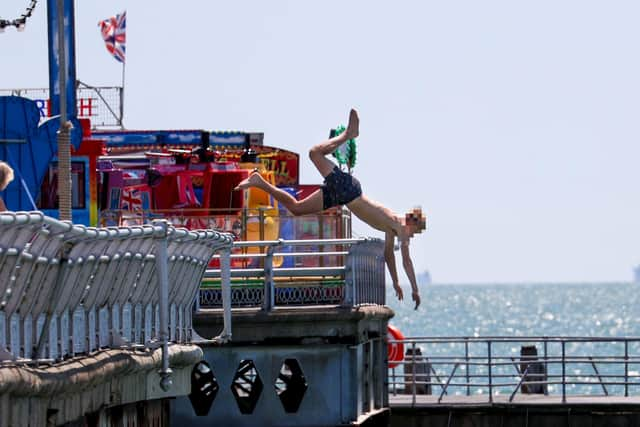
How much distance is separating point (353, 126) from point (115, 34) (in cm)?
1386

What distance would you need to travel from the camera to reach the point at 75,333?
1440 centimetres

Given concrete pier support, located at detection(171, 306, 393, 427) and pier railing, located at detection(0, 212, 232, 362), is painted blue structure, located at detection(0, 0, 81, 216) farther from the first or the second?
pier railing, located at detection(0, 212, 232, 362)

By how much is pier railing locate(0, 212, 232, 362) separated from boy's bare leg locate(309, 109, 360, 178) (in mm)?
7672

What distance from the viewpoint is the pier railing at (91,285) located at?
42.2 ft

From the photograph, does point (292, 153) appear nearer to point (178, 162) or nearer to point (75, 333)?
point (178, 162)

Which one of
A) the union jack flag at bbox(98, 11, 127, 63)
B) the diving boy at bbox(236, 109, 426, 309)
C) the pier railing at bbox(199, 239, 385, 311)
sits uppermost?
the union jack flag at bbox(98, 11, 127, 63)

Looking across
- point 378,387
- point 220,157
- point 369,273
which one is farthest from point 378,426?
point 220,157

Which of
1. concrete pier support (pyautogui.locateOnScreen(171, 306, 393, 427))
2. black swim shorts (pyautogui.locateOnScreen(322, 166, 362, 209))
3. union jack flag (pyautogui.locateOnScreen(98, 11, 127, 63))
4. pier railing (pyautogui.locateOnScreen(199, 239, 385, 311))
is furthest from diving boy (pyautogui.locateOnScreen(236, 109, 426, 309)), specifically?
union jack flag (pyautogui.locateOnScreen(98, 11, 127, 63))

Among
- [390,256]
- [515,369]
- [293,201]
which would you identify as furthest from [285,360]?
[515,369]

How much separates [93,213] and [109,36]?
11603mm

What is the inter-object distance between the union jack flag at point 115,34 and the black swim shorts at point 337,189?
42.7 feet

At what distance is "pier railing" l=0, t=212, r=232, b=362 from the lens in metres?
12.9

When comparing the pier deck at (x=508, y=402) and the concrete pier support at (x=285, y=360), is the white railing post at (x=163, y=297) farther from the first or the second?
the pier deck at (x=508, y=402)

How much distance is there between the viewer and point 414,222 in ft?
88.4
